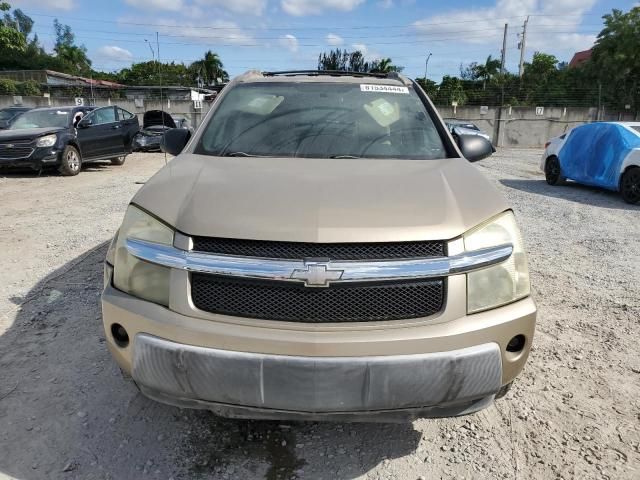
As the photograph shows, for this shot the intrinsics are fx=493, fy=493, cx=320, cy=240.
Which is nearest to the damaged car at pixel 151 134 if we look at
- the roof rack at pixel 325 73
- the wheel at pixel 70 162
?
the wheel at pixel 70 162

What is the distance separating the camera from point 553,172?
37.0 feet

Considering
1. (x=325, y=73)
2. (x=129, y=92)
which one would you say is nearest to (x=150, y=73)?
(x=129, y=92)

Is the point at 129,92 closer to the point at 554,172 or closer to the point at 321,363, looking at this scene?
the point at 554,172

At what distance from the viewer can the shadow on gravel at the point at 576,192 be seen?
29.8 ft

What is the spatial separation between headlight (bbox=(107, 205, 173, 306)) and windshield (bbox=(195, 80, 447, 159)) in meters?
0.93

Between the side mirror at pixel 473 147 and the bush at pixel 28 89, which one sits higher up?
the bush at pixel 28 89

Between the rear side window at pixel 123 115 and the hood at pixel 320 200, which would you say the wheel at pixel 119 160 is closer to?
→ the rear side window at pixel 123 115

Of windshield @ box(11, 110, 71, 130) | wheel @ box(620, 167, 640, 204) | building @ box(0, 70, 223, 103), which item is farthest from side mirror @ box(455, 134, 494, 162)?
building @ box(0, 70, 223, 103)

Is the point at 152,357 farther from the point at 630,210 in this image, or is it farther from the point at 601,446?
the point at 630,210

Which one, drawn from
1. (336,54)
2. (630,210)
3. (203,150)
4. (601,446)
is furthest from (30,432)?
(336,54)

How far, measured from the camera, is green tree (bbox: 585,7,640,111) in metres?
38.2

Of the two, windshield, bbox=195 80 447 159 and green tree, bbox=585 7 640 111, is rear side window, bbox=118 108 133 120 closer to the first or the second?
windshield, bbox=195 80 447 159

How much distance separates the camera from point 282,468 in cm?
224

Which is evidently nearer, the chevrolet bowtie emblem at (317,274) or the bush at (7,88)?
the chevrolet bowtie emblem at (317,274)
